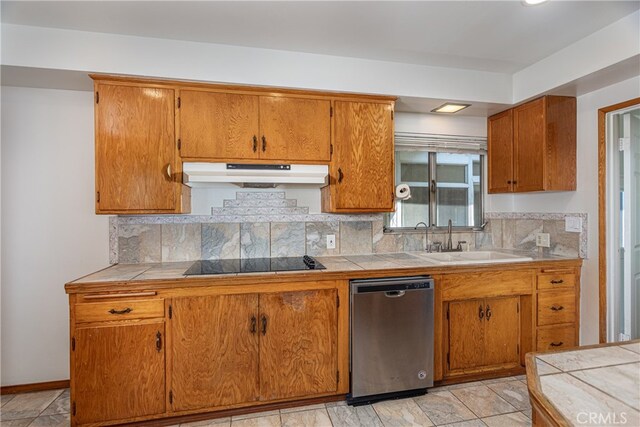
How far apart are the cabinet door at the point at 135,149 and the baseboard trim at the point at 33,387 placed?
1382 millimetres

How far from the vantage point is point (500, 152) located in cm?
307

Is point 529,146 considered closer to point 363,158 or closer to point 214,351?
point 363,158

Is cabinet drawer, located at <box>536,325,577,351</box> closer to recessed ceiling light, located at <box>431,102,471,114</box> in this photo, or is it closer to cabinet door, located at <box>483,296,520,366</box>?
cabinet door, located at <box>483,296,520,366</box>

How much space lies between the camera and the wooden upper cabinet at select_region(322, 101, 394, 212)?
99.3 inches

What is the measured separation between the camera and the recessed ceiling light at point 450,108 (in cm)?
282

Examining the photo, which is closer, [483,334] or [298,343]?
[298,343]

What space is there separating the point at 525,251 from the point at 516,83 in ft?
5.01

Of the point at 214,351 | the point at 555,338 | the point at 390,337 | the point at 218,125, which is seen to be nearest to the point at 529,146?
the point at 555,338

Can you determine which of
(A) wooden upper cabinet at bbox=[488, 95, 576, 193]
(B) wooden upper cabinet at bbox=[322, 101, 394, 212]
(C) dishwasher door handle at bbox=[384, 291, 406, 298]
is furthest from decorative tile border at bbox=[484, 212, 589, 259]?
(C) dishwasher door handle at bbox=[384, 291, 406, 298]

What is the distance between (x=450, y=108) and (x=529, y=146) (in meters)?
0.73

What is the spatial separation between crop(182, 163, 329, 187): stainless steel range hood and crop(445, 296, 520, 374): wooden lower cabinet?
1457mm

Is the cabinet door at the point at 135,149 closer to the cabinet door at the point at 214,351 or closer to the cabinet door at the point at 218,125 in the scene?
the cabinet door at the point at 218,125

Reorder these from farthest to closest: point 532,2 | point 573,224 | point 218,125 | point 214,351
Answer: point 573,224 < point 218,125 < point 214,351 < point 532,2

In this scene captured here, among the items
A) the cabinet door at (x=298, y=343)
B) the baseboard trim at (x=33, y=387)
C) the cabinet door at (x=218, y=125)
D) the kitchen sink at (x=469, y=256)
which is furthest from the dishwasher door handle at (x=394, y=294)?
the baseboard trim at (x=33, y=387)
